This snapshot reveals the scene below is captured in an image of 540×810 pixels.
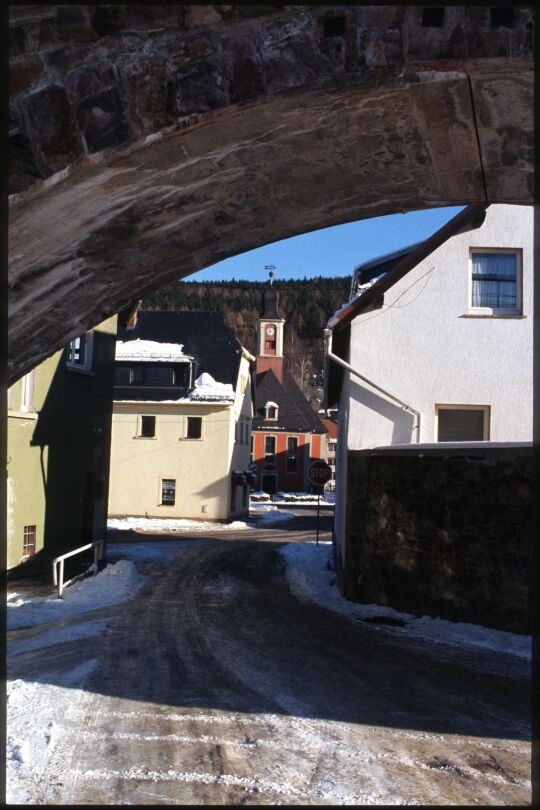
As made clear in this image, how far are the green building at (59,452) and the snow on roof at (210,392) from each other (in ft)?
47.1

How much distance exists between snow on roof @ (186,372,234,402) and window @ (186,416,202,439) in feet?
2.72

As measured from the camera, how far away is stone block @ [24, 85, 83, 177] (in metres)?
2.41

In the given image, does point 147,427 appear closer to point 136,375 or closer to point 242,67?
point 136,375

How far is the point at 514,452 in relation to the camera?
1131 cm

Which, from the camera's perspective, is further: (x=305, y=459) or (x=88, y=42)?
(x=305, y=459)

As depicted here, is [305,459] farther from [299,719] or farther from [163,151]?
[163,151]

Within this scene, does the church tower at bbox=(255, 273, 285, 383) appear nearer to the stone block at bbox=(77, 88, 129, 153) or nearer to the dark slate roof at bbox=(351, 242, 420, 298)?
the dark slate roof at bbox=(351, 242, 420, 298)

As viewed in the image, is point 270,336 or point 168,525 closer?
point 168,525

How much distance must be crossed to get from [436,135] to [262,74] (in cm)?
71

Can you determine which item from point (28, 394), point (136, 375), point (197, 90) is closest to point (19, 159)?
point (197, 90)

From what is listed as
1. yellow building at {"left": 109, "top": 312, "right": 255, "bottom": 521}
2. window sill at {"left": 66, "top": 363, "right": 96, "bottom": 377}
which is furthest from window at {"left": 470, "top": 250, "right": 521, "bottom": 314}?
yellow building at {"left": 109, "top": 312, "right": 255, "bottom": 521}

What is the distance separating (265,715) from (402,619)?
5.94 m

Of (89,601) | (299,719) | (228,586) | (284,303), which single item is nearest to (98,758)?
(299,719)

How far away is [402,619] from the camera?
1242cm
